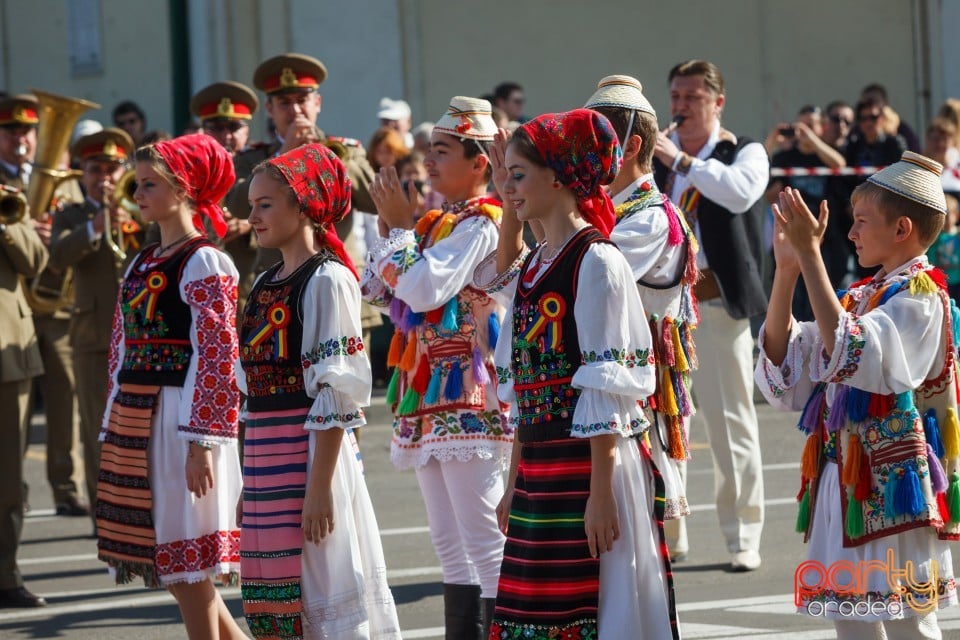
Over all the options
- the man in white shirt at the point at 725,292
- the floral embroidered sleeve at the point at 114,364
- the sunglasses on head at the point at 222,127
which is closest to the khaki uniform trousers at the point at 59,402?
the sunglasses on head at the point at 222,127

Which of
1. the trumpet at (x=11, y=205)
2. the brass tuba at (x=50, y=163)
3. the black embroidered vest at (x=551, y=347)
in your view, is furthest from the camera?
the brass tuba at (x=50, y=163)

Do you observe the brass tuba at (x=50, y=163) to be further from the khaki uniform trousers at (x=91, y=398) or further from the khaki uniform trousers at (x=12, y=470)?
the khaki uniform trousers at (x=12, y=470)

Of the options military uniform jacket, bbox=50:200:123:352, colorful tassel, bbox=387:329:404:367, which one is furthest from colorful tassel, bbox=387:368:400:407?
military uniform jacket, bbox=50:200:123:352

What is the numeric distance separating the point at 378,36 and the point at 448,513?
45.5ft

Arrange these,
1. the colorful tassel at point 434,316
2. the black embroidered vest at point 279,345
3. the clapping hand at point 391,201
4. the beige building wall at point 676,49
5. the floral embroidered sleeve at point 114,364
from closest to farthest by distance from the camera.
A: 1. the black embroidered vest at point 279,345
2. the floral embroidered sleeve at point 114,364
3. the clapping hand at point 391,201
4. the colorful tassel at point 434,316
5. the beige building wall at point 676,49

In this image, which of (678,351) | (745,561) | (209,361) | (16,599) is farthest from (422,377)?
(16,599)

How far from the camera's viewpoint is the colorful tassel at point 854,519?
507 cm

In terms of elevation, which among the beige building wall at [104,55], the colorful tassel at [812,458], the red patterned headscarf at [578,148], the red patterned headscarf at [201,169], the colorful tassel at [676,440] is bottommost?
the colorful tassel at [812,458]

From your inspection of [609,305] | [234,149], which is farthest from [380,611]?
[234,149]

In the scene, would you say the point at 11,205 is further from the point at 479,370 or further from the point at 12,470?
the point at 479,370

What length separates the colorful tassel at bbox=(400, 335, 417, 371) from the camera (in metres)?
6.52

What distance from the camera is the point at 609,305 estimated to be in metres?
4.76

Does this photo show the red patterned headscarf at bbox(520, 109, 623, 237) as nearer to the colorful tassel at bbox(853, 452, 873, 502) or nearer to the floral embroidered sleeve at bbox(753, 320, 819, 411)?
the floral embroidered sleeve at bbox(753, 320, 819, 411)

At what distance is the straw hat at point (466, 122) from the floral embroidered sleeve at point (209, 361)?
1.10 metres
